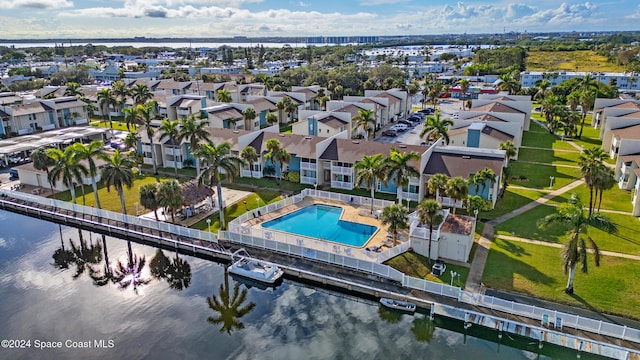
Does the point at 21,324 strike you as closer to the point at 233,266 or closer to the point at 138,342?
the point at 138,342

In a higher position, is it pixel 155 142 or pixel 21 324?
pixel 155 142

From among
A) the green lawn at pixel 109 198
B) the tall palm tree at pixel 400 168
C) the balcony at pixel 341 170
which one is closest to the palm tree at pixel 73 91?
the green lawn at pixel 109 198

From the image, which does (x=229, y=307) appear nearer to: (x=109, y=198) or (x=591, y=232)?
(x=109, y=198)

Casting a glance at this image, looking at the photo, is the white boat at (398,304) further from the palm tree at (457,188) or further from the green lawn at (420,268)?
the palm tree at (457,188)

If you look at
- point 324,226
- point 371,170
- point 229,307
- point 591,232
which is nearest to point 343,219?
point 324,226

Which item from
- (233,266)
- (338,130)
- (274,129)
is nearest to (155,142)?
(274,129)

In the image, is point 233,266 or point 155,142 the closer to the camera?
point 233,266
